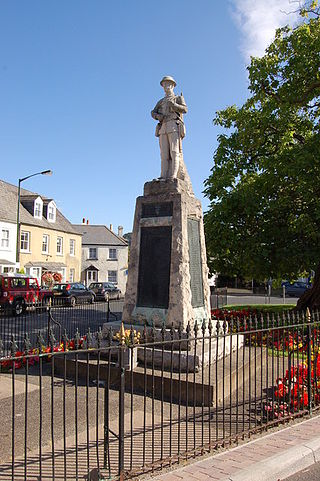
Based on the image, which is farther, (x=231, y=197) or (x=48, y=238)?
(x=48, y=238)

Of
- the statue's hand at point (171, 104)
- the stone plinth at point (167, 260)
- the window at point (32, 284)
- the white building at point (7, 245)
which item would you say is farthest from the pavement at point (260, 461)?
the white building at point (7, 245)

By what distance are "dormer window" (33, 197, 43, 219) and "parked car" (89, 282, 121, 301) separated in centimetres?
771

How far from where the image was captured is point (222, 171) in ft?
51.4

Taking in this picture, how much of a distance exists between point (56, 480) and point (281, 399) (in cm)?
355

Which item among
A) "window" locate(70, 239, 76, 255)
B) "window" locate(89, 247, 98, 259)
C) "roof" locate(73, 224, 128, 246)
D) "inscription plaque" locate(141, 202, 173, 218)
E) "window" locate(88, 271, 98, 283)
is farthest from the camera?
"roof" locate(73, 224, 128, 246)

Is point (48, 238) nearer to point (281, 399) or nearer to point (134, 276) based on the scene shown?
point (134, 276)

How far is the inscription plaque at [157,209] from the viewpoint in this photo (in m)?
8.41

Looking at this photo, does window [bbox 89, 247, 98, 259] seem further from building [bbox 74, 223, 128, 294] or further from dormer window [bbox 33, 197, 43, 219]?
dormer window [bbox 33, 197, 43, 219]

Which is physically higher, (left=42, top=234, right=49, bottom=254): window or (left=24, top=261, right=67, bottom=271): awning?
(left=42, top=234, right=49, bottom=254): window

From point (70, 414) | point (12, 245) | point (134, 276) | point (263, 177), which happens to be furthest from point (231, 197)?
point (12, 245)

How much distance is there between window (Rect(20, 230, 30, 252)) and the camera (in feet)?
107

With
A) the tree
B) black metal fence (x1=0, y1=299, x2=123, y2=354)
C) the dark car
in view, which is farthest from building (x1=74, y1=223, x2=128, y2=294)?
the tree

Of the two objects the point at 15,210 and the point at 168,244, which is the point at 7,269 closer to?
the point at 15,210

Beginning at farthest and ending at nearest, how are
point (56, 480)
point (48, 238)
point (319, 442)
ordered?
point (48, 238), point (319, 442), point (56, 480)
